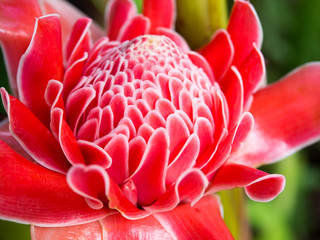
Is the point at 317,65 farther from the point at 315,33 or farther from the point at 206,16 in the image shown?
the point at 315,33

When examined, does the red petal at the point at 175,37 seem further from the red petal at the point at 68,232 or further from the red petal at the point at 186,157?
the red petal at the point at 68,232

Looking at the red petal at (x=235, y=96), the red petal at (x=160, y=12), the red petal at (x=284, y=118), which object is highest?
the red petal at (x=160, y=12)

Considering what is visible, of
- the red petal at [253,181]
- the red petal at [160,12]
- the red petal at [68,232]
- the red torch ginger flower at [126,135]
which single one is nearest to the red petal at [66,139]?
the red torch ginger flower at [126,135]

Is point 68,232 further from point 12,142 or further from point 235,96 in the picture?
point 235,96

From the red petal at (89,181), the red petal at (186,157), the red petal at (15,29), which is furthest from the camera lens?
the red petal at (15,29)

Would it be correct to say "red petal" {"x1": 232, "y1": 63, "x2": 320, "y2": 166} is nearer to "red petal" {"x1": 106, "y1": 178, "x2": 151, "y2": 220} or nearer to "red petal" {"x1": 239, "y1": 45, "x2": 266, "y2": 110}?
"red petal" {"x1": 239, "y1": 45, "x2": 266, "y2": 110}

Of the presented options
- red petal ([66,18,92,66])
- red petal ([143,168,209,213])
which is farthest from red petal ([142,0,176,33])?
red petal ([143,168,209,213])

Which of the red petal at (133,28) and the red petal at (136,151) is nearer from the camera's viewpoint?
the red petal at (136,151)

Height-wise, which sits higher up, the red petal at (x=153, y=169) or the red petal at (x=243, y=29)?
the red petal at (x=243, y=29)

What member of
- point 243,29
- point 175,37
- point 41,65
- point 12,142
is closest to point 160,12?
point 175,37
